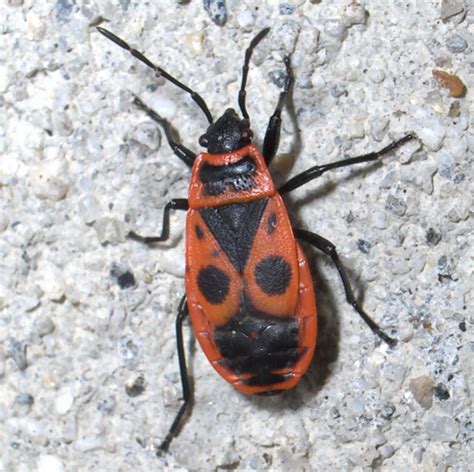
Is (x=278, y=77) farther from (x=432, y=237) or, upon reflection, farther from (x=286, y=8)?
(x=432, y=237)

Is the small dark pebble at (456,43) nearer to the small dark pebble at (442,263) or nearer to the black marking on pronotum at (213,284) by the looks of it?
the small dark pebble at (442,263)

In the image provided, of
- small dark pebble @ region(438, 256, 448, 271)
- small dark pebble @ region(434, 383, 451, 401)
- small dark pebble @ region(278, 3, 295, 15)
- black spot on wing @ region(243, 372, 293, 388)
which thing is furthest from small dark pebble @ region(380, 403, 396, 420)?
small dark pebble @ region(278, 3, 295, 15)

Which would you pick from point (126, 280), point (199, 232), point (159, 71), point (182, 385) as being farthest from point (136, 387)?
point (159, 71)

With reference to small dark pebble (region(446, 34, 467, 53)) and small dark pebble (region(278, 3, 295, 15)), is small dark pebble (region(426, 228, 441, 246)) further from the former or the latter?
small dark pebble (region(278, 3, 295, 15))

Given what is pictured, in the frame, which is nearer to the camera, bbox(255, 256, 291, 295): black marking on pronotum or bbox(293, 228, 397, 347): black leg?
bbox(255, 256, 291, 295): black marking on pronotum

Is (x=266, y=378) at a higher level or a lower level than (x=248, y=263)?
lower

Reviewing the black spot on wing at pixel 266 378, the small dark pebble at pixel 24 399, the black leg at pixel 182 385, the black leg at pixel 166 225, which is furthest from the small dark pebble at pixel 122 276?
the black spot on wing at pixel 266 378
